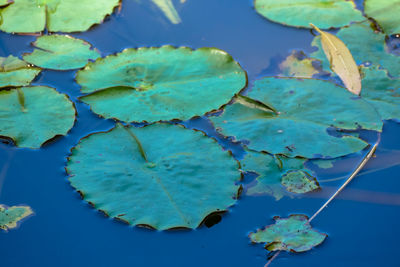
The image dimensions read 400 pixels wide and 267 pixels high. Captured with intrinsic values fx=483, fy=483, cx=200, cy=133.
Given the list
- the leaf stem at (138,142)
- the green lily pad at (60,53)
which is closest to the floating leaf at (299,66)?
the leaf stem at (138,142)

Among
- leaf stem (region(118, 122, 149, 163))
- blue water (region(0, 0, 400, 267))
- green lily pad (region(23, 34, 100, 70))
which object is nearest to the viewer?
blue water (region(0, 0, 400, 267))

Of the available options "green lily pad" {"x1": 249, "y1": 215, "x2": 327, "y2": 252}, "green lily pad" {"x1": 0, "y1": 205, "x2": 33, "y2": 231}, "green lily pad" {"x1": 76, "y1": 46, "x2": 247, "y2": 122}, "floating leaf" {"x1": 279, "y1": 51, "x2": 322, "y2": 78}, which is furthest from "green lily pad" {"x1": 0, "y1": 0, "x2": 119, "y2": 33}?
"green lily pad" {"x1": 249, "y1": 215, "x2": 327, "y2": 252}

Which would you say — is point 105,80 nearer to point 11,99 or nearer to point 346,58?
point 11,99

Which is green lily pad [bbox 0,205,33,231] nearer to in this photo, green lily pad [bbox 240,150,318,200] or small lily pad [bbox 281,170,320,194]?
green lily pad [bbox 240,150,318,200]

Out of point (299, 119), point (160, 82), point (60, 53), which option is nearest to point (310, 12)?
point (299, 119)

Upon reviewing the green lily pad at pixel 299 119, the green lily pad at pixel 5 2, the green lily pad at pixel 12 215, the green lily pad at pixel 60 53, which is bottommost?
the green lily pad at pixel 12 215

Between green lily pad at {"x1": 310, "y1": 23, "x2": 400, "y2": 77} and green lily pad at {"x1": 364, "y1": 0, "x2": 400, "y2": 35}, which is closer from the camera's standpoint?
green lily pad at {"x1": 310, "y1": 23, "x2": 400, "y2": 77}

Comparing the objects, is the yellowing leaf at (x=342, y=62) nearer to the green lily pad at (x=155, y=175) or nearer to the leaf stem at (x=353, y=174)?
the leaf stem at (x=353, y=174)
